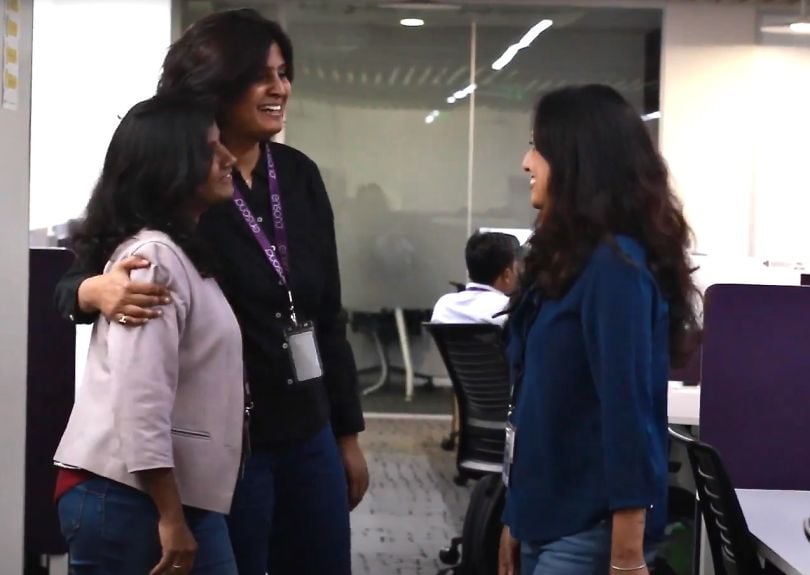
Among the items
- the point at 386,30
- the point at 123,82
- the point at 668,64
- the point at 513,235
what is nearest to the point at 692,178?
the point at 668,64

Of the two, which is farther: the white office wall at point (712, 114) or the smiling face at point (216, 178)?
the white office wall at point (712, 114)

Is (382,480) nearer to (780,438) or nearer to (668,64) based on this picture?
(780,438)

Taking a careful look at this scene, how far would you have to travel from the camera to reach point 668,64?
7441 millimetres

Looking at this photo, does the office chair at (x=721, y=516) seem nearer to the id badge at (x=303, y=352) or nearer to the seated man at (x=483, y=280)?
the id badge at (x=303, y=352)

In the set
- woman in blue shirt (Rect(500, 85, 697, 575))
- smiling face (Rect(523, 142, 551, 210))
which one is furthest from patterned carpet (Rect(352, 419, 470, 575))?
smiling face (Rect(523, 142, 551, 210))

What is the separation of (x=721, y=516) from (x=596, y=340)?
0.81m

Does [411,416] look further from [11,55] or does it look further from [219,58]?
[219,58]

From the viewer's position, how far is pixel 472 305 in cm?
441

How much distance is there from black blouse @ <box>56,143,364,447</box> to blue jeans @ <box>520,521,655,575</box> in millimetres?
453

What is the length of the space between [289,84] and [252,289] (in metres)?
0.39

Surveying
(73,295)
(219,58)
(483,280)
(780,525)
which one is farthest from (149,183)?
(483,280)

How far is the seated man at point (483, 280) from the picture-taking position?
4398 millimetres

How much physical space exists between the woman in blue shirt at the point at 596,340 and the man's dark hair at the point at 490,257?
273 cm

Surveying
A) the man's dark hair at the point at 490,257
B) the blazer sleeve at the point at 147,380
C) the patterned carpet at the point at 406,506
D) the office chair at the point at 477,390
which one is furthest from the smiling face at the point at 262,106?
the man's dark hair at the point at 490,257
